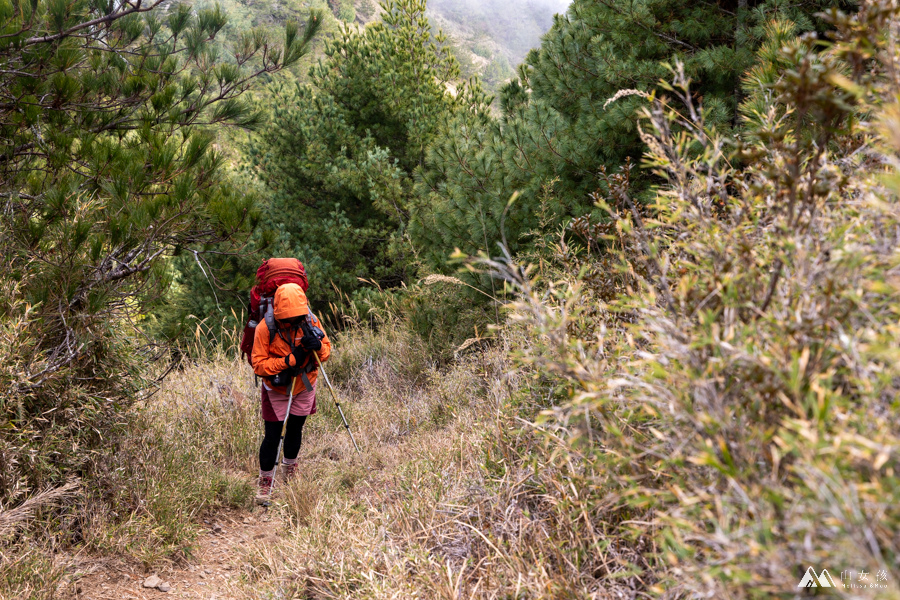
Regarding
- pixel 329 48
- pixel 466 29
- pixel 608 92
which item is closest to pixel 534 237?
pixel 608 92

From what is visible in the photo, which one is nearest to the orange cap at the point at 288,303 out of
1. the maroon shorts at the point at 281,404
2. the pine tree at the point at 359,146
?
the maroon shorts at the point at 281,404

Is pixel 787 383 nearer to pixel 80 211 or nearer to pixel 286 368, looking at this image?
pixel 80 211

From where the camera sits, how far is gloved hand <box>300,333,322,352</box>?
4.11 meters

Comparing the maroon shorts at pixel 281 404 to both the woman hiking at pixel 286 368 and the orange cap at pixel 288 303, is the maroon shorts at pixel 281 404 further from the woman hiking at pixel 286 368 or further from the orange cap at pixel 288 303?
the orange cap at pixel 288 303

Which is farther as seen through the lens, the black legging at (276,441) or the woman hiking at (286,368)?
the black legging at (276,441)

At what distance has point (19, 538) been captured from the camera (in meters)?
2.86

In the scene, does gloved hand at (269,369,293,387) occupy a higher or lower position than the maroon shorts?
higher

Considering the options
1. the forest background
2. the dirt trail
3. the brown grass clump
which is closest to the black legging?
the forest background

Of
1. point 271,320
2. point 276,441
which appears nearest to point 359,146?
point 271,320

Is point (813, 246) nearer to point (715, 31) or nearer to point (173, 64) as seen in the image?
point (715, 31)

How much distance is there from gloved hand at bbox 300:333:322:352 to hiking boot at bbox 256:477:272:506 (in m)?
1.12

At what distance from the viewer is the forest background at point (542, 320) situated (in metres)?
1.20

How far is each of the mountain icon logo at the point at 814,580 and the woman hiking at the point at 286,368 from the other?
3427mm

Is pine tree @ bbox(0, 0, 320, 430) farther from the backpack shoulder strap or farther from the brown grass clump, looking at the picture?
the brown grass clump
